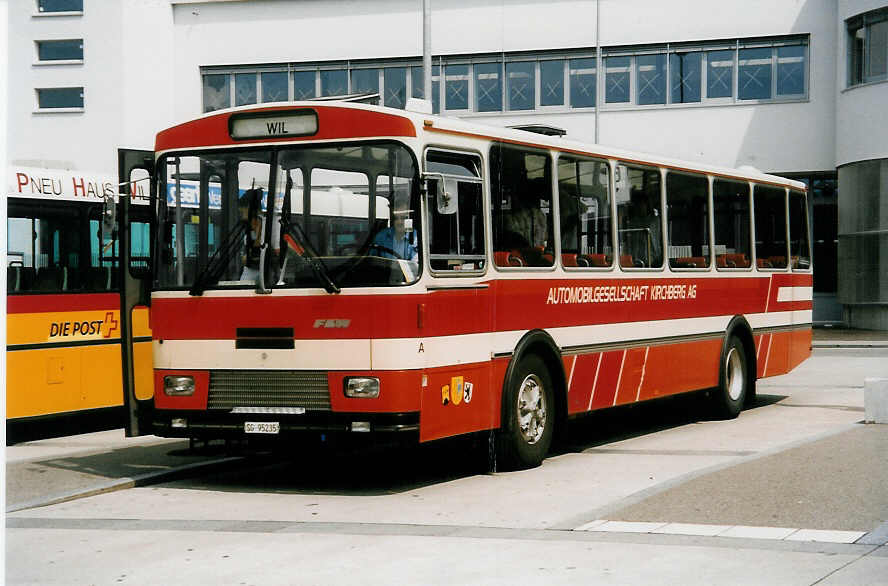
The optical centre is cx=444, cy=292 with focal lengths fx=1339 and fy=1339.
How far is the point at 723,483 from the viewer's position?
32.7ft

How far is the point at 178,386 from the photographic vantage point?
1068cm

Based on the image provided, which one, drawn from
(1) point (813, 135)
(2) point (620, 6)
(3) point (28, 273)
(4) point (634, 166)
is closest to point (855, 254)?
(1) point (813, 135)

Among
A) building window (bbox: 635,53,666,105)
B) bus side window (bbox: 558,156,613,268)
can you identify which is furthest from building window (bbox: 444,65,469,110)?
bus side window (bbox: 558,156,613,268)

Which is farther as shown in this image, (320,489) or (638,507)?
(320,489)

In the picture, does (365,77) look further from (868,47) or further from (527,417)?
(527,417)

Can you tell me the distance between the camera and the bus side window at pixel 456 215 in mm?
10227

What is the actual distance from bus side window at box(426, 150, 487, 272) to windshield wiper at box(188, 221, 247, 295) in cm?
153

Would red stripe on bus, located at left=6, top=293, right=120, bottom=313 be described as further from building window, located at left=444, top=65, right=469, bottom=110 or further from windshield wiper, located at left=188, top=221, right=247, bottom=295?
building window, located at left=444, top=65, right=469, bottom=110

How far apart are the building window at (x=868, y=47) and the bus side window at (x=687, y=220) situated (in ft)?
74.0

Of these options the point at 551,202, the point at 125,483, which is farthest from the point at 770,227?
the point at 125,483

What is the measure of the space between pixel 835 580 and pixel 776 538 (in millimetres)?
1180

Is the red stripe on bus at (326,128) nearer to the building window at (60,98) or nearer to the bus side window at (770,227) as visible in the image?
the bus side window at (770,227)

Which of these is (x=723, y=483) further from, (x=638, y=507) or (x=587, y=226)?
(x=587, y=226)

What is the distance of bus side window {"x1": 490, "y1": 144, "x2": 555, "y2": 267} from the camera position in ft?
36.7
